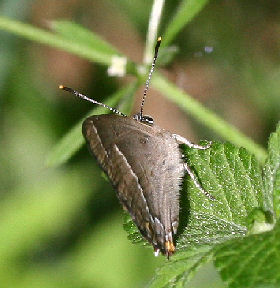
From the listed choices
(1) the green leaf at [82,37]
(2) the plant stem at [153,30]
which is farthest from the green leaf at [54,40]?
(2) the plant stem at [153,30]

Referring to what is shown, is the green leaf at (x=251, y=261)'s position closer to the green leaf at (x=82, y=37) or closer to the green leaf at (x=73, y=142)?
the green leaf at (x=73, y=142)

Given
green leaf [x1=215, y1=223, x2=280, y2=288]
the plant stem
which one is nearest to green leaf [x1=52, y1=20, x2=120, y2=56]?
the plant stem

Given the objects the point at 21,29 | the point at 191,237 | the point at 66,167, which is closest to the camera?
the point at 191,237

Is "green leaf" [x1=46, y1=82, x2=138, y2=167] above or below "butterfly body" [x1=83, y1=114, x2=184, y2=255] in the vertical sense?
above

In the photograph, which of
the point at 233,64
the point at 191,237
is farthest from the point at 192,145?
the point at 233,64

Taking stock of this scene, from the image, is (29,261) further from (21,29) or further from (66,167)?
(21,29)

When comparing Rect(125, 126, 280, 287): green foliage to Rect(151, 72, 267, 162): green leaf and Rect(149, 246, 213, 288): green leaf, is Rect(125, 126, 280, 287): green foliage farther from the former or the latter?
Rect(151, 72, 267, 162): green leaf

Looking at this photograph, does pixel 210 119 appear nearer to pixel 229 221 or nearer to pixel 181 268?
pixel 229 221
